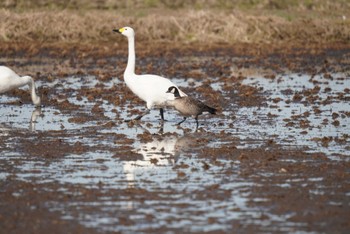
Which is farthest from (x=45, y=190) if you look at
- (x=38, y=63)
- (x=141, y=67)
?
(x=38, y=63)

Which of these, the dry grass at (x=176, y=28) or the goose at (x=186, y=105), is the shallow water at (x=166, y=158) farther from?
the dry grass at (x=176, y=28)

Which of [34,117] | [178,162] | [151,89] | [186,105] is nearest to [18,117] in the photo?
Answer: [34,117]

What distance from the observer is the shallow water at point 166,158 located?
28.8 ft

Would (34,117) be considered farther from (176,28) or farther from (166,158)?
(176,28)

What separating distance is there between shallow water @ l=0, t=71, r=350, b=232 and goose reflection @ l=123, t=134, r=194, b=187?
0.01m

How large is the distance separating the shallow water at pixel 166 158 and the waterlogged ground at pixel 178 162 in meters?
0.02

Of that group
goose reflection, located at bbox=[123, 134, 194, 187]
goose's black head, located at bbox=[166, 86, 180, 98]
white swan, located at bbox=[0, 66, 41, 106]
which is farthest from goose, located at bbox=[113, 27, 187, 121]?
white swan, located at bbox=[0, 66, 41, 106]

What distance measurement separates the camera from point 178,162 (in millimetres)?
11539

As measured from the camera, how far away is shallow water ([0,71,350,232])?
346 inches

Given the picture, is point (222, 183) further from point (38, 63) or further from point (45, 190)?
point (38, 63)

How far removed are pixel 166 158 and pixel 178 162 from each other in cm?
34

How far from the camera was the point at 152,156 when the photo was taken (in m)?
12.0

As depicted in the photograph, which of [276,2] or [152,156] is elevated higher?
[276,2]

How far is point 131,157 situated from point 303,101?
6.81 metres
